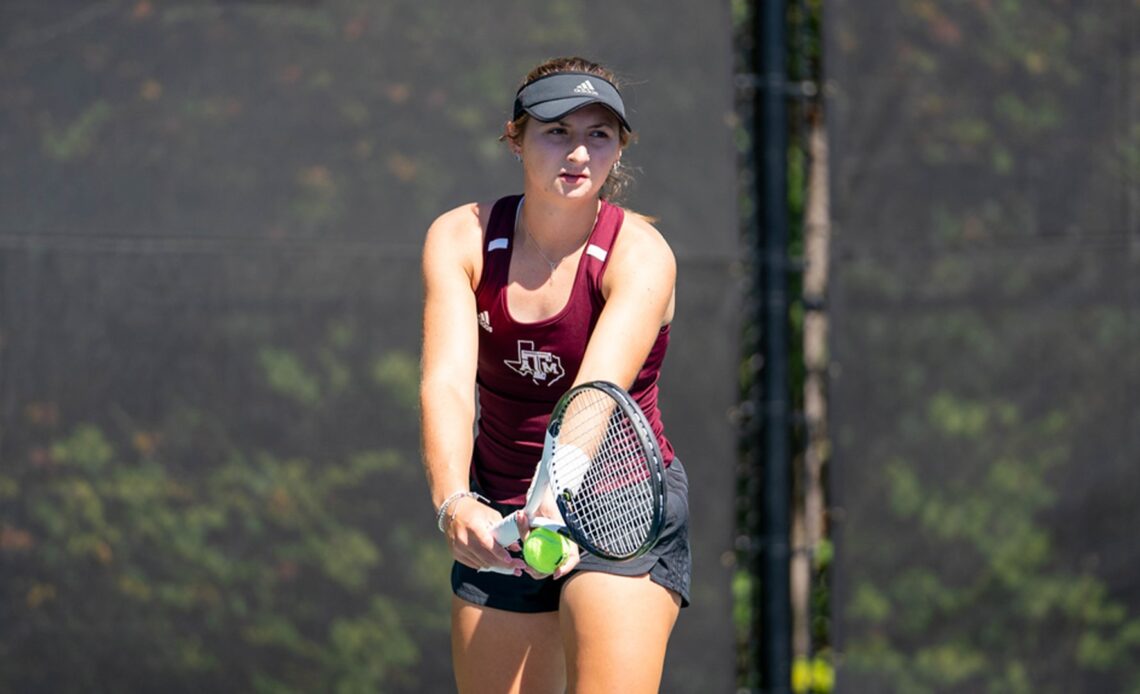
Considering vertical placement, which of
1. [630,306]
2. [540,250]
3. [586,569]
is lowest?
[586,569]

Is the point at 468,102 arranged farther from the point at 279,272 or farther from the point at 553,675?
the point at 553,675

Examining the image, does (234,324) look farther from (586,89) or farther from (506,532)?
(506,532)

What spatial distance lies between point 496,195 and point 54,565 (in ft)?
5.99

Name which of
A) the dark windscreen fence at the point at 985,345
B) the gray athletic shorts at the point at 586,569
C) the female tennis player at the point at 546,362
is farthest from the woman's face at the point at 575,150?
the dark windscreen fence at the point at 985,345

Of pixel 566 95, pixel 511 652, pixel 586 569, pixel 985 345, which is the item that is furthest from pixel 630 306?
pixel 985 345

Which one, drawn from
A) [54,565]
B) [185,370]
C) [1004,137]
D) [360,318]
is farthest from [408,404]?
[1004,137]

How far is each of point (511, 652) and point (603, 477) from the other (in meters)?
0.55

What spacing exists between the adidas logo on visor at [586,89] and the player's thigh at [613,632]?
0.97 meters

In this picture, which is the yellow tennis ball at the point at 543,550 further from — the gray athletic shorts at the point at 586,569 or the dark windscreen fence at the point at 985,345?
the dark windscreen fence at the point at 985,345

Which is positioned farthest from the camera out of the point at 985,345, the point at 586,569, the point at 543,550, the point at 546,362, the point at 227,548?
the point at 985,345

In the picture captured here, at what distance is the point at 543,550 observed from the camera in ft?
9.55

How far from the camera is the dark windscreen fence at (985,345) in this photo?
5.35m

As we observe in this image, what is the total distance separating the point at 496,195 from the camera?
17.4 feet

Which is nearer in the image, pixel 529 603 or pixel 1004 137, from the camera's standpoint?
pixel 529 603
